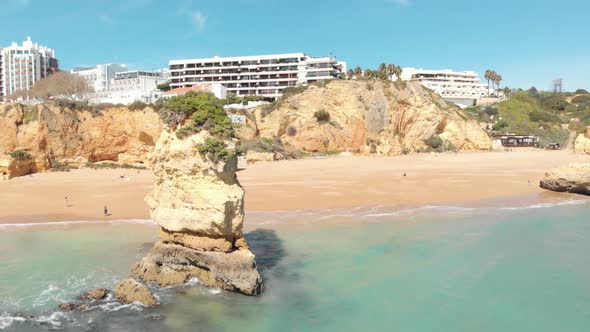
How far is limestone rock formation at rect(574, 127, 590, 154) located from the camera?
47.2 meters

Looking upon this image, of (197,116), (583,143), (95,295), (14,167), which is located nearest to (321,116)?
(583,143)

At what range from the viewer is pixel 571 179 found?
28.0 m

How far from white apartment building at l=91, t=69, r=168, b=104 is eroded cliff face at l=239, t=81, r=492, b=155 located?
12.1 meters

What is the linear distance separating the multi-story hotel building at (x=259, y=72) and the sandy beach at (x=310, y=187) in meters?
48.0

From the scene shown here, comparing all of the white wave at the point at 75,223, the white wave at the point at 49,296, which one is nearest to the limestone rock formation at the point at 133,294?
the white wave at the point at 49,296

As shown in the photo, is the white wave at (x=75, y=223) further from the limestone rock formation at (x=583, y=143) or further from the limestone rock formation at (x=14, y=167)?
the limestone rock formation at (x=583, y=143)

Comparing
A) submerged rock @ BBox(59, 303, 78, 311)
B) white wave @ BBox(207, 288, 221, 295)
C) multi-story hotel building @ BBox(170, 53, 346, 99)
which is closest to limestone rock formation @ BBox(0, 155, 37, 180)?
submerged rock @ BBox(59, 303, 78, 311)

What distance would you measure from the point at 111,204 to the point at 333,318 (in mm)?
Result: 16793

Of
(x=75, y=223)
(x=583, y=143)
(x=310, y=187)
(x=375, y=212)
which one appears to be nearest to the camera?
(x=75, y=223)

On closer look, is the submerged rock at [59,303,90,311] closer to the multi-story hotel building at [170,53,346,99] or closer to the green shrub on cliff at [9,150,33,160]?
the green shrub on cliff at [9,150,33,160]

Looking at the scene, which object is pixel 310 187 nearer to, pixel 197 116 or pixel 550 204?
pixel 550 204

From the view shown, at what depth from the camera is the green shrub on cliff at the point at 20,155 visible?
3192 cm

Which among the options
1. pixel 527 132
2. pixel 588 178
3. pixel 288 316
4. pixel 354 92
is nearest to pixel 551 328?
pixel 288 316

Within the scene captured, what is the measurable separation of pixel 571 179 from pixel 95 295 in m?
26.9
